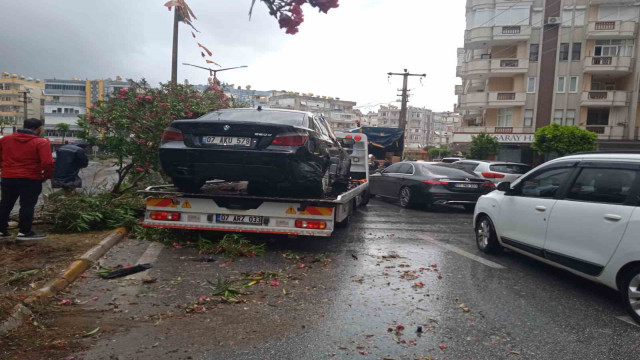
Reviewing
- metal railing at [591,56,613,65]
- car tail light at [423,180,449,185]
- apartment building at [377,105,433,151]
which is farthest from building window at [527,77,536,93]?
apartment building at [377,105,433,151]

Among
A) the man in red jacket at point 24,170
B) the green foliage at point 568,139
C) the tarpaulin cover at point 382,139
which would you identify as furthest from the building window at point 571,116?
the man in red jacket at point 24,170

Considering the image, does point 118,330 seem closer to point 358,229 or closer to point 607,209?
point 607,209

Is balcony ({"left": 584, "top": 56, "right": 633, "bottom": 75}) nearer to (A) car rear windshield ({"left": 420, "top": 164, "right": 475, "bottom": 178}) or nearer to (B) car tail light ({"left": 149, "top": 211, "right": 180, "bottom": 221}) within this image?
(A) car rear windshield ({"left": 420, "top": 164, "right": 475, "bottom": 178})

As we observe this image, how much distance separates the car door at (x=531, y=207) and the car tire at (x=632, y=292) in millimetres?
1269

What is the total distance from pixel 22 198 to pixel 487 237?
6.58 metres

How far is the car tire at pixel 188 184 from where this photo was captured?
6.83 m

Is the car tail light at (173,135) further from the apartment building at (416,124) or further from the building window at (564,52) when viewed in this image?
the apartment building at (416,124)

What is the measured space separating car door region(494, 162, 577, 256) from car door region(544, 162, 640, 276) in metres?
0.17

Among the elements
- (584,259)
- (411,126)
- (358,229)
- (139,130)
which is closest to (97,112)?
(139,130)

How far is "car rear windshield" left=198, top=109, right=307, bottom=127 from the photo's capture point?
22.5ft

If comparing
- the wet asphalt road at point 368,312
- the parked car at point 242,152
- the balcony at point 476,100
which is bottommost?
the wet asphalt road at point 368,312

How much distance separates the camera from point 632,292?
14.1ft

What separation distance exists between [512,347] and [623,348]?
881mm

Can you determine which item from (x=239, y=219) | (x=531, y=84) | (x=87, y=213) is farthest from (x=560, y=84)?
(x=87, y=213)
